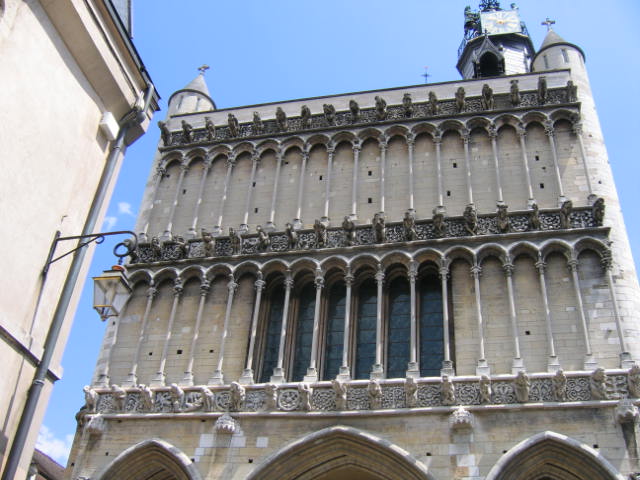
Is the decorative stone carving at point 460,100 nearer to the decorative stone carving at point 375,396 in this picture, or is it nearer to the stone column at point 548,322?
the stone column at point 548,322

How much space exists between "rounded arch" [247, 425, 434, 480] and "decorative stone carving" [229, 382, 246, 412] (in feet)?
3.92

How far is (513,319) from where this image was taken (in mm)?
13078

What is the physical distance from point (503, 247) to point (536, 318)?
1592 millimetres

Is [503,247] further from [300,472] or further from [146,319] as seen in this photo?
[146,319]

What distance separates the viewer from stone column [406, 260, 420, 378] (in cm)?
1278

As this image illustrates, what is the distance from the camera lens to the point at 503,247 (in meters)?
13.9

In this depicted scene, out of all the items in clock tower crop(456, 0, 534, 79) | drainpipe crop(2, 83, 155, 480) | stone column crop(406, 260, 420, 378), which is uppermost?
clock tower crop(456, 0, 534, 79)

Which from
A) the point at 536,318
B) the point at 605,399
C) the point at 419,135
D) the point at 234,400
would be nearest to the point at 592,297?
the point at 536,318

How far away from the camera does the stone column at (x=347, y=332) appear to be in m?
13.1

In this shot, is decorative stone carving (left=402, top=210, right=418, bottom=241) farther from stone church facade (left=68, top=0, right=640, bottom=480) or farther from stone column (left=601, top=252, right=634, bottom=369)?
stone column (left=601, top=252, right=634, bottom=369)

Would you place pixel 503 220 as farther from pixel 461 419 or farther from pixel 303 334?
pixel 303 334

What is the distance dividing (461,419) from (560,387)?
5.92 ft

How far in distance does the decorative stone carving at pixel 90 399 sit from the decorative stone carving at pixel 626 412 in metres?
9.68

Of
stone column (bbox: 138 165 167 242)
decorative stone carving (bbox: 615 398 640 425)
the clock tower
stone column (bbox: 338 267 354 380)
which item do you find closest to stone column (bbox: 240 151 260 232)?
stone column (bbox: 138 165 167 242)
